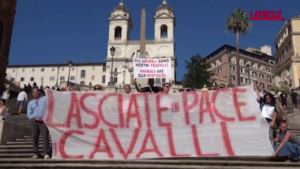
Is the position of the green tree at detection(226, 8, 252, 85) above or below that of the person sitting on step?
above

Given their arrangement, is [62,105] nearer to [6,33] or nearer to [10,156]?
[10,156]

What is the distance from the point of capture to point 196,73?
44.4 metres

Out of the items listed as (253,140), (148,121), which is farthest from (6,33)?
(253,140)

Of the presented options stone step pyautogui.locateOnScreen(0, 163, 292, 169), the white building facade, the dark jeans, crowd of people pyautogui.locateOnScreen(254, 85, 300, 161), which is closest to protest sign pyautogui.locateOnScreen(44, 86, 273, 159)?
the dark jeans

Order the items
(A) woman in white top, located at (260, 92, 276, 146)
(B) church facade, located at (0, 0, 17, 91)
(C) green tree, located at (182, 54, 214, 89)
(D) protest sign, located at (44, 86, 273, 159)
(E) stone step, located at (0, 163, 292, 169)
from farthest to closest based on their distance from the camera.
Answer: (C) green tree, located at (182, 54, 214, 89)
(B) church facade, located at (0, 0, 17, 91)
(A) woman in white top, located at (260, 92, 276, 146)
(D) protest sign, located at (44, 86, 273, 159)
(E) stone step, located at (0, 163, 292, 169)

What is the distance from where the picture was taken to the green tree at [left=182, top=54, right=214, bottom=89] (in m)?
43.9

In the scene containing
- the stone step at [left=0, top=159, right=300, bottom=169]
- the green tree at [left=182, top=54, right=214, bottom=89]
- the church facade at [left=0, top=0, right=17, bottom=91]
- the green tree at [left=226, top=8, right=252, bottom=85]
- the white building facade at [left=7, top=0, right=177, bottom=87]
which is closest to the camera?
the stone step at [left=0, top=159, right=300, bottom=169]

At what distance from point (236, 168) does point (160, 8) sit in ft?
224

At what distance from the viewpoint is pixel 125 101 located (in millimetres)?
6738

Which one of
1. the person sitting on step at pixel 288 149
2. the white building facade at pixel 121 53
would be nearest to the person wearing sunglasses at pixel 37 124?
the person sitting on step at pixel 288 149

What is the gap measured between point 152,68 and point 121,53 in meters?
58.4

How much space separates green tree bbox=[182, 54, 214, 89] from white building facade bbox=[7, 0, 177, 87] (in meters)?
17.1

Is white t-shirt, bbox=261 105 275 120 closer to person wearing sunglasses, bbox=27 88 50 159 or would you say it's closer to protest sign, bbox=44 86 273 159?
protest sign, bbox=44 86 273 159

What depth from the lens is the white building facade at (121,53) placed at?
65188 millimetres
